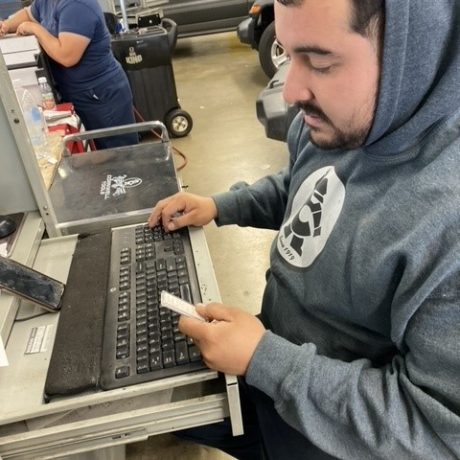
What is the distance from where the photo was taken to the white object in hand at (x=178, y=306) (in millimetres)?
656

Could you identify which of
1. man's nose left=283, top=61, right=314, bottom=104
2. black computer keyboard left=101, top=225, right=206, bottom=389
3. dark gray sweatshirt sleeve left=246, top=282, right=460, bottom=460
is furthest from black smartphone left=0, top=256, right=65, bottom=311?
man's nose left=283, top=61, right=314, bottom=104

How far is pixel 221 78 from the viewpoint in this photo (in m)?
4.53

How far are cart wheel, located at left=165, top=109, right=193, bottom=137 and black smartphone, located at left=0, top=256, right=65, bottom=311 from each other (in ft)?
8.65

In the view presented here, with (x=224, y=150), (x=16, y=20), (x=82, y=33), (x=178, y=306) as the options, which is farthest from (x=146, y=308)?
(x=224, y=150)

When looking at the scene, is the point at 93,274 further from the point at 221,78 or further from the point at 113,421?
the point at 221,78

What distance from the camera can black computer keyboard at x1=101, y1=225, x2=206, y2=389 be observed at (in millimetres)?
658

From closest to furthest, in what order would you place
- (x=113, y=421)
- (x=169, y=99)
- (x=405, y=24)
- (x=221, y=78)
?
(x=405, y=24) → (x=113, y=421) → (x=169, y=99) → (x=221, y=78)

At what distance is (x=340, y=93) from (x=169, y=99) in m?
2.82

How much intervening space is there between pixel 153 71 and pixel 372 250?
111 inches

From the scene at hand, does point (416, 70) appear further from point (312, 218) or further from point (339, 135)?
point (312, 218)

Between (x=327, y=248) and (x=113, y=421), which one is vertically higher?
(x=327, y=248)

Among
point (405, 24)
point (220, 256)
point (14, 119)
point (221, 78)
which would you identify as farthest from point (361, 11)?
point (221, 78)

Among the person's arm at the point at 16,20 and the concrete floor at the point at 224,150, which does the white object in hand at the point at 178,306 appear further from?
the person's arm at the point at 16,20

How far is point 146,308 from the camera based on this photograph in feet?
2.50
